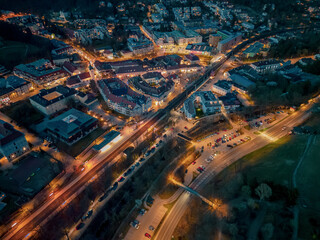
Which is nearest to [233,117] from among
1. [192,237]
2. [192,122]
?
[192,122]

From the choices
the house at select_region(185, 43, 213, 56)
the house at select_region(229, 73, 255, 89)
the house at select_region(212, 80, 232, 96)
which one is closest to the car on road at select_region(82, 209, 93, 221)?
the house at select_region(212, 80, 232, 96)

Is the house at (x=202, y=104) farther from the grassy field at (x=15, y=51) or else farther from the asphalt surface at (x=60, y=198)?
the grassy field at (x=15, y=51)

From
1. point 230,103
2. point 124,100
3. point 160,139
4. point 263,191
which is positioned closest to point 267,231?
point 263,191

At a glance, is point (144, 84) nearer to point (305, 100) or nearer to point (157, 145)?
point (157, 145)

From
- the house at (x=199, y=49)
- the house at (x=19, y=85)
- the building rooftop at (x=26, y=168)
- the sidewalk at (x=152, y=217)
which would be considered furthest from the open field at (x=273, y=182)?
the house at (x=19, y=85)

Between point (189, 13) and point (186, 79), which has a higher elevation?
point (189, 13)

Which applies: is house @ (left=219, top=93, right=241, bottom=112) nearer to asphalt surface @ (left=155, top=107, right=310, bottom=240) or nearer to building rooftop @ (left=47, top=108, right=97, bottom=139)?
asphalt surface @ (left=155, top=107, right=310, bottom=240)

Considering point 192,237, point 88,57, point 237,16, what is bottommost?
point 192,237
